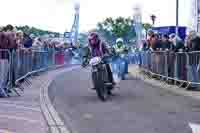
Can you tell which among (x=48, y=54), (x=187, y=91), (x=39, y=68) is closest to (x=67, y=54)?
(x=48, y=54)

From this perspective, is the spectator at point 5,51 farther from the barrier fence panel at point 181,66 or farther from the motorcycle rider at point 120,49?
the motorcycle rider at point 120,49

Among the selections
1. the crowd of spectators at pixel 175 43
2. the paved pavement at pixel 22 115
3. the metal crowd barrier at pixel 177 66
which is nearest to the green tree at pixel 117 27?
the crowd of spectators at pixel 175 43

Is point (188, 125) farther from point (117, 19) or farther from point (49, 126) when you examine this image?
point (117, 19)

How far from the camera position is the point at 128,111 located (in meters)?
13.4

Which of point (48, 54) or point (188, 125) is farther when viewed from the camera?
point (48, 54)

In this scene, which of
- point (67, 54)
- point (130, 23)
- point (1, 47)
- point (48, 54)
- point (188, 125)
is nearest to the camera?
point (188, 125)

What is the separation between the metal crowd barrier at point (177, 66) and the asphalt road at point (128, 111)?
110 cm

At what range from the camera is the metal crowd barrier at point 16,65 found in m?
17.1

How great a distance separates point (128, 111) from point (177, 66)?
8228mm

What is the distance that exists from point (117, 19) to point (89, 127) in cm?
7657

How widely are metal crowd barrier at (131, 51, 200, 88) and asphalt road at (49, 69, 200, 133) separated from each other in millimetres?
1095

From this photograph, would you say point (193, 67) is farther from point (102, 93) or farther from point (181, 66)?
point (102, 93)

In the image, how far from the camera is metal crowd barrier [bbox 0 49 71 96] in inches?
673

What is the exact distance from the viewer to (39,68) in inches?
1160
